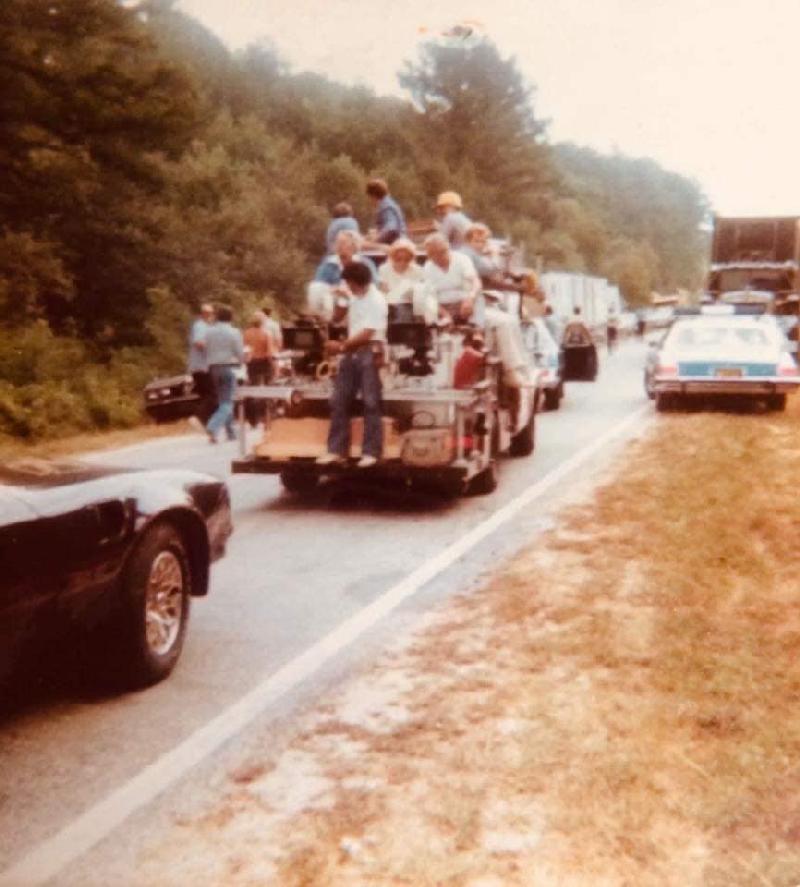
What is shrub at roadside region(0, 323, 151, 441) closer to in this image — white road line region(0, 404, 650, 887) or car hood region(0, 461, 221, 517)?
white road line region(0, 404, 650, 887)

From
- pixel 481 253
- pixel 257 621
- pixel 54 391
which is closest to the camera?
pixel 257 621

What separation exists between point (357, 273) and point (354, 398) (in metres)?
1.01

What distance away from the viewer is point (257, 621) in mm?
7590

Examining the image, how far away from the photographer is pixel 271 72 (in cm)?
4269

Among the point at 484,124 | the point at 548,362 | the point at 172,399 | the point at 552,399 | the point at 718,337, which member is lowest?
the point at 552,399

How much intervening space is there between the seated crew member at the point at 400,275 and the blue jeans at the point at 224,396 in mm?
5694

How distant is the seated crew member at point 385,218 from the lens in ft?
46.6

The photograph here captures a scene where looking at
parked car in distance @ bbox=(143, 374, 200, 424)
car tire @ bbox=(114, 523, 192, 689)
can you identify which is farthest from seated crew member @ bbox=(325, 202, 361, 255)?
car tire @ bbox=(114, 523, 192, 689)

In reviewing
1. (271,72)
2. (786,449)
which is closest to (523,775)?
(786,449)

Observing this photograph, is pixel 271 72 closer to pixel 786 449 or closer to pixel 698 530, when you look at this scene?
pixel 786 449

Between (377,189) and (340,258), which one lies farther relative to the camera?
(377,189)

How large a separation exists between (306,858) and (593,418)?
17730mm

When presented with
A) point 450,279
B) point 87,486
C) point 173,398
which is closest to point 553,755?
point 87,486

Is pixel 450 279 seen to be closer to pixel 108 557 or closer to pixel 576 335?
pixel 108 557
